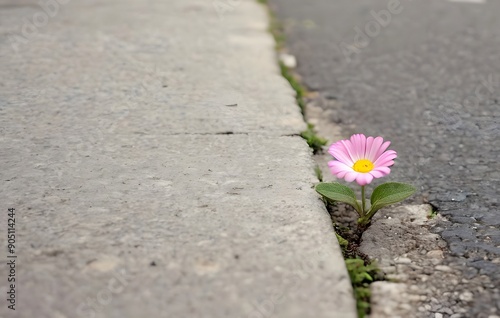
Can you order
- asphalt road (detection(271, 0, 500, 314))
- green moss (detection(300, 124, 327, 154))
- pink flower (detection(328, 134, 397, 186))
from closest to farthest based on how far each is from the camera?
Answer: pink flower (detection(328, 134, 397, 186))
asphalt road (detection(271, 0, 500, 314))
green moss (detection(300, 124, 327, 154))

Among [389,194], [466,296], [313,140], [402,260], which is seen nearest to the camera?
[466,296]

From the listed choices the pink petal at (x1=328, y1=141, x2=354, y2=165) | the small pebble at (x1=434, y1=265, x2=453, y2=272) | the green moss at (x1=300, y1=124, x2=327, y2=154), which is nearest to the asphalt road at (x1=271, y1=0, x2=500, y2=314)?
the small pebble at (x1=434, y1=265, x2=453, y2=272)

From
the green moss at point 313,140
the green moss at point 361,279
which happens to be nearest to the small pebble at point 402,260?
the green moss at point 361,279

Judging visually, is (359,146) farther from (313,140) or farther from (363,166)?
(313,140)

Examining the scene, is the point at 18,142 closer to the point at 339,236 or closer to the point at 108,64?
the point at 108,64

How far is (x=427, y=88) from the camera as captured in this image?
234 cm

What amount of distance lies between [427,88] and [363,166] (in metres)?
0.95

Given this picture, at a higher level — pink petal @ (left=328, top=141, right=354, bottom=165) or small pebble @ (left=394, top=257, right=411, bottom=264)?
pink petal @ (left=328, top=141, right=354, bottom=165)

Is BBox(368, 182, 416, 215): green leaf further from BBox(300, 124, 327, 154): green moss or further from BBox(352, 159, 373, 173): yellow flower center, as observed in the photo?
BBox(300, 124, 327, 154): green moss

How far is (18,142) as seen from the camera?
1.79 m

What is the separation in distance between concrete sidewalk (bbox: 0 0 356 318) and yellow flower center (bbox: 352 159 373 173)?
0.13 metres

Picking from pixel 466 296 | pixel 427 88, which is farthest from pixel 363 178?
pixel 427 88

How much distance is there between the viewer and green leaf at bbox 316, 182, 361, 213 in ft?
5.05

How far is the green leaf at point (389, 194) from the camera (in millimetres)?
1521
